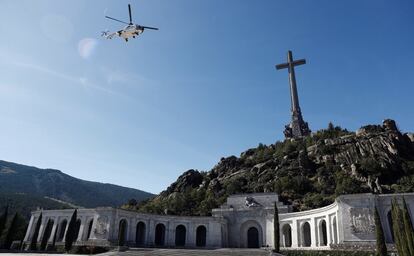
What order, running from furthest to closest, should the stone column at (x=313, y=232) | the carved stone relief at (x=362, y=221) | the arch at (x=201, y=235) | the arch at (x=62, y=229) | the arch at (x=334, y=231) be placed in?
the arch at (x=201, y=235) < the arch at (x=62, y=229) < the stone column at (x=313, y=232) < the arch at (x=334, y=231) < the carved stone relief at (x=362, y=221)

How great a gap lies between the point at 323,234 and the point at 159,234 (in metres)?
27.8

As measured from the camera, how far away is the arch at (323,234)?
4447 centimetres

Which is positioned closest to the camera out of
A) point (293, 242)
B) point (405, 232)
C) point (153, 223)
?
point (405, 232)

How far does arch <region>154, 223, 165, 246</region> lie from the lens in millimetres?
55600

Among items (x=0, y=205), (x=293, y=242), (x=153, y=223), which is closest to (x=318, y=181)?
(x=293, y=242)

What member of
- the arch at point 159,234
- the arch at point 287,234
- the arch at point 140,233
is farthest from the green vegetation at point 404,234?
the arch at point 159,234

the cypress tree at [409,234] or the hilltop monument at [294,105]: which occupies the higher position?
the hilltop monument at [294,105]

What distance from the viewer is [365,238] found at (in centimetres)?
3456

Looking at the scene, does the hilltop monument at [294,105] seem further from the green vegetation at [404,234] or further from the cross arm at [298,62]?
the green vegetation at [404,234]

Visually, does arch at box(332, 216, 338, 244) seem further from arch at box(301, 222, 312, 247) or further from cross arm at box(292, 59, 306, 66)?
cross arm at box(292, 59, 306, 66)

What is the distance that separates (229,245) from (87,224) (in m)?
24.5

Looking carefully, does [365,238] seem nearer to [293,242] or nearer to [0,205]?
[293,242]

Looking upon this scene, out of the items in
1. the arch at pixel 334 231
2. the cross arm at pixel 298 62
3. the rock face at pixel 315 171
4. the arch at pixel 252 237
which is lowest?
the arch at pixel 252 237

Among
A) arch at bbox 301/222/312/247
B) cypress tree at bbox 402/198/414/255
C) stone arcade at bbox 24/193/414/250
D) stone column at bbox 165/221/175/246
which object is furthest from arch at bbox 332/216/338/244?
stone column at bbox 165/221/175/246
